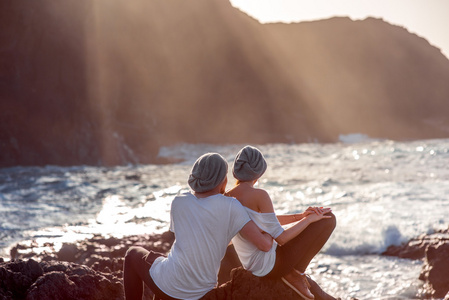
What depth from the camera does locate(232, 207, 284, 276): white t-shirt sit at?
10.1ft

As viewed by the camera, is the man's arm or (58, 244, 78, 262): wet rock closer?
the man's arm

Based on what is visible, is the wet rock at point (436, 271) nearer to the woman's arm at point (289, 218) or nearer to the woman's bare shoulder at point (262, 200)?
the woman's arm at point (289, 218)

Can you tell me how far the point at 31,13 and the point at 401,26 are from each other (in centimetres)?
8630

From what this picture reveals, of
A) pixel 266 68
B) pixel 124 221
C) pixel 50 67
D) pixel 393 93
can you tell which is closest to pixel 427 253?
pixel 124 221

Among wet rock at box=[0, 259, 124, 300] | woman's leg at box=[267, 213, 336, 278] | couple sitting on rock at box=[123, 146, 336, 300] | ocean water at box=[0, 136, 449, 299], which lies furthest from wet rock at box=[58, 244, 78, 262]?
woman's leg at box=[267, 213, 336, 278]

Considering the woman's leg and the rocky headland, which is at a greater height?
the woman's leg

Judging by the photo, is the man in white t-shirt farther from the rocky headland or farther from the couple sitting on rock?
the rocky headland

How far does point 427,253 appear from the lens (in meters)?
5.72

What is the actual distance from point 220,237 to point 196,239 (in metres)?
0.15

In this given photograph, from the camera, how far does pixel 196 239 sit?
2.93m

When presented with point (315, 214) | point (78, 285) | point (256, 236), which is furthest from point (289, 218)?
point (78, 285)

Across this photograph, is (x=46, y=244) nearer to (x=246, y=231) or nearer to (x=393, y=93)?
(x=246, y=231)

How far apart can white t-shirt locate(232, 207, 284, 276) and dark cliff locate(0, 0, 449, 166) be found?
24.9 meters

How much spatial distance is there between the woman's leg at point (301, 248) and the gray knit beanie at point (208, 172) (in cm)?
71
